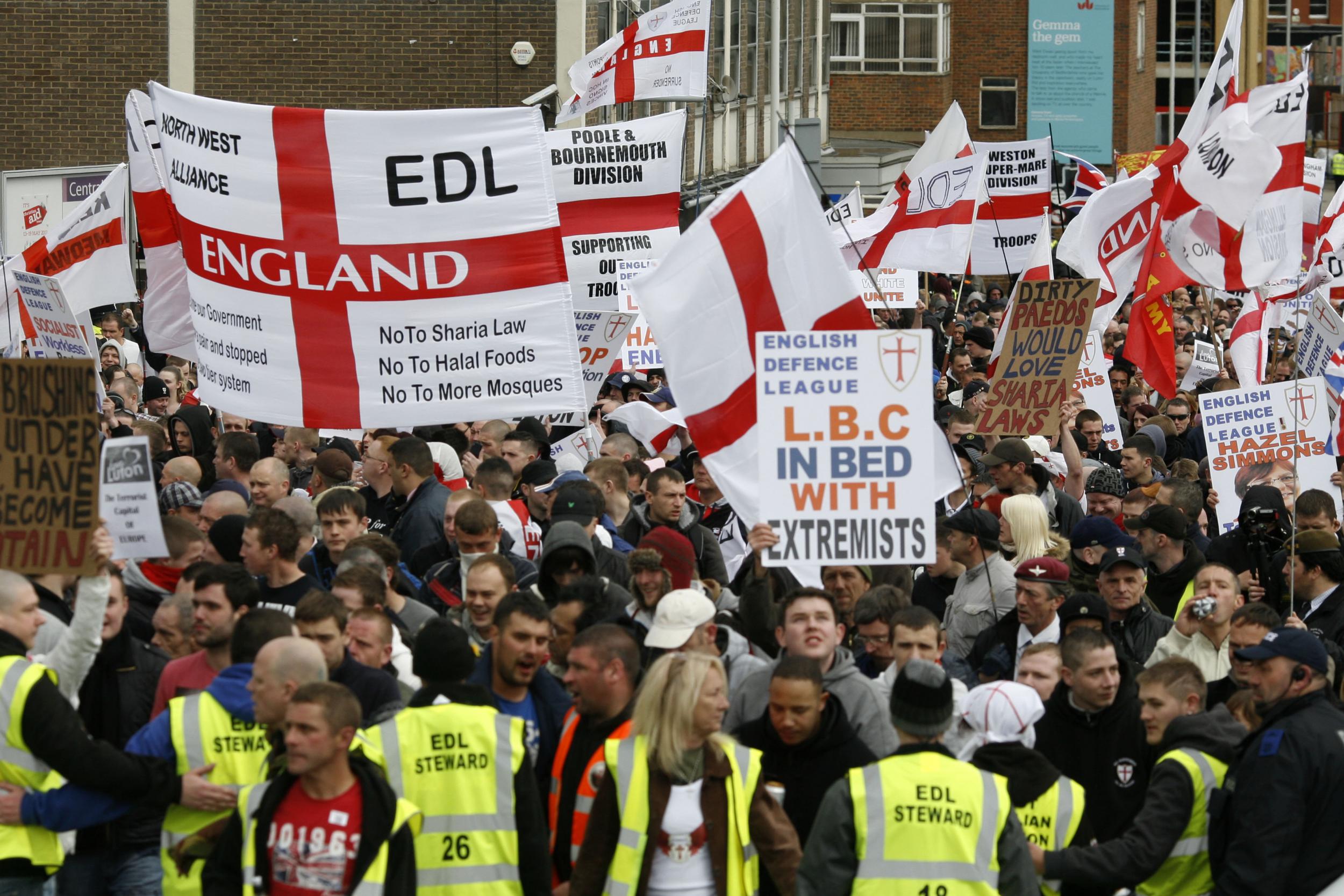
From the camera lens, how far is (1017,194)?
18.2 m

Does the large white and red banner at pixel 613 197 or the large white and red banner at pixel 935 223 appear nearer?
the large white and red banner at pixel 613 197

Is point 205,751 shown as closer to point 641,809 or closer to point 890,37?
point 641,809

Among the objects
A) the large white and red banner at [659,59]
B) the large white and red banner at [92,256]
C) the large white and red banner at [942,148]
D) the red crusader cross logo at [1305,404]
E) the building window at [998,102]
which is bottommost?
the red crusader cross logo at [1305,404]

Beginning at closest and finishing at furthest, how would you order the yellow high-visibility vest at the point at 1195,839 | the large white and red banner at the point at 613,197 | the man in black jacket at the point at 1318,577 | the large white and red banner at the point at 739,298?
the yellow high-visibility vest at the point at 1195,839, the large white and red banner at the point at 739,298, the man in black jacket at the point at 1318,577, the large white and red banner at the point at 613,197

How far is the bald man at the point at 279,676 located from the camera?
5523 mm

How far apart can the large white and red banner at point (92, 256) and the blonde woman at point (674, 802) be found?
945 centimetres

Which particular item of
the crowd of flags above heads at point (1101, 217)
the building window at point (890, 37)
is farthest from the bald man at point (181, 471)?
the building window at point (890, 37)

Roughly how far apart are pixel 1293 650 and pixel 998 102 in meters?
58.3

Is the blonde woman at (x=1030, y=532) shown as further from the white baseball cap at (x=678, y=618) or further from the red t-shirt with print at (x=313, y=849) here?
the red t-shirt with print at (x=313, y=849)

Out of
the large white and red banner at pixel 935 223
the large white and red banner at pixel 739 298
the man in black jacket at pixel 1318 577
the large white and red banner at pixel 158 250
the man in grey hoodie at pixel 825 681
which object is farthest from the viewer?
the large white and red banner at pixel 935 223

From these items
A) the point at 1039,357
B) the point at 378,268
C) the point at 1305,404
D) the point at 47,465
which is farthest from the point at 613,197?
the point at 47,465

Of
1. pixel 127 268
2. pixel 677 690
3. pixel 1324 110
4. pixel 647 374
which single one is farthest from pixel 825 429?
pixel 1324 110

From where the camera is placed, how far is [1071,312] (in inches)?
458

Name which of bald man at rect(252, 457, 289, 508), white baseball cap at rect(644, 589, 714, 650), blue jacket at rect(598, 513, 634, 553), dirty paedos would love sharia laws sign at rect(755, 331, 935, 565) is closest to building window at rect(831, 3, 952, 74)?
blue jacket at rect(598, 513, 634, 553)
